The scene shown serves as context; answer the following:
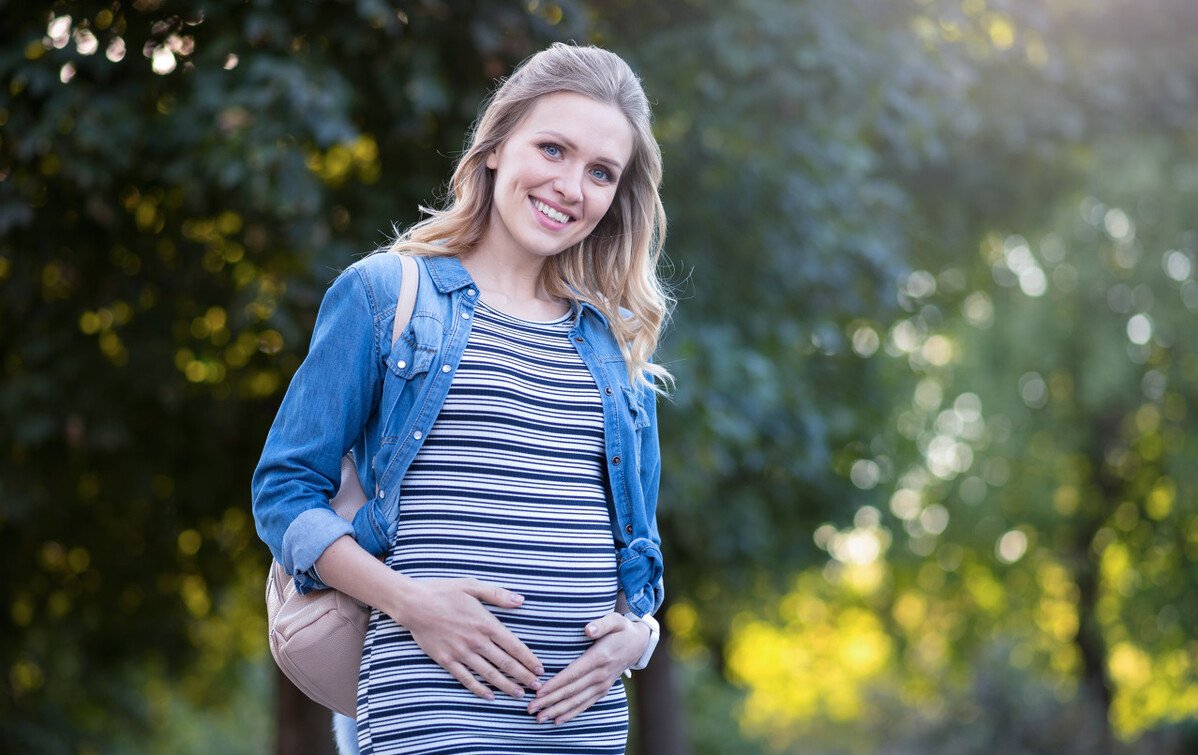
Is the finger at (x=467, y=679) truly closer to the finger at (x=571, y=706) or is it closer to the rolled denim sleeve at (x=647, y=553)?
the finger at (x=571, y=706)

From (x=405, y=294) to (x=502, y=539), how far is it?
497mm

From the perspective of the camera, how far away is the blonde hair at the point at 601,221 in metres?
2.67

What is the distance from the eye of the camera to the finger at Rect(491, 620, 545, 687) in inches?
93.5

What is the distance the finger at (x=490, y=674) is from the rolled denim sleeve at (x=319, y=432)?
12.2 inches

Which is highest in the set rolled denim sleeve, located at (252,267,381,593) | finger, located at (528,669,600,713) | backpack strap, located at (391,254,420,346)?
backpack strap, located at (391,254,420,346)

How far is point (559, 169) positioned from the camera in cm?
263

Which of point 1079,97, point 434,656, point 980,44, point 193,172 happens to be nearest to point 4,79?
point 193,172

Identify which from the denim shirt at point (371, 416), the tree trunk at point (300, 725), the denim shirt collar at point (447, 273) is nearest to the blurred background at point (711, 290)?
the tree trunk at point (300, 725)

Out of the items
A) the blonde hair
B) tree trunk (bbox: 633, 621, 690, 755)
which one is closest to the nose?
the blonde hair

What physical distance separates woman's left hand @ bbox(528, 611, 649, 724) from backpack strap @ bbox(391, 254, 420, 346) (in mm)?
653

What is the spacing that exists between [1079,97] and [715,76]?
14.0 feet

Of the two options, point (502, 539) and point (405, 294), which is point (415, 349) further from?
point (502, 539)

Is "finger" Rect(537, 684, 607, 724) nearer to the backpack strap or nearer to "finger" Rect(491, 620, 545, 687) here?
"finger" Rect(491, 620, 545, 687)

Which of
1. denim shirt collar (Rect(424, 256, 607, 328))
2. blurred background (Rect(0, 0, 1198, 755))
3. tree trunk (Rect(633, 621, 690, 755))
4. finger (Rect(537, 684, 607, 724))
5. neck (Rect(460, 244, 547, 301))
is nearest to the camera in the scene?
finger (Rect(537, 684, 607, 724))
